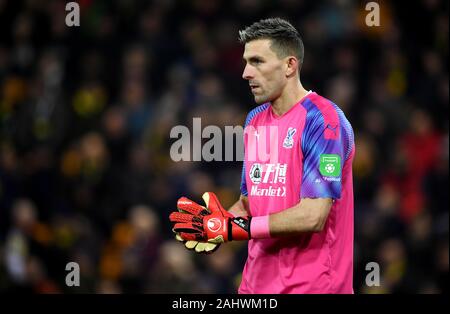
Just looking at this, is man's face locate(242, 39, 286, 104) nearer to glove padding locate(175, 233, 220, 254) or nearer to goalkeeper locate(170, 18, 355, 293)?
goalkeeper locate(170, 18, 355, 293)

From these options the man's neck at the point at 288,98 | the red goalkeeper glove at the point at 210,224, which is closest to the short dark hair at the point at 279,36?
the man's neck at the point at 288,98

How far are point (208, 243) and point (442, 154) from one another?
5893mm

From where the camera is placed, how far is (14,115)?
11.0 metres

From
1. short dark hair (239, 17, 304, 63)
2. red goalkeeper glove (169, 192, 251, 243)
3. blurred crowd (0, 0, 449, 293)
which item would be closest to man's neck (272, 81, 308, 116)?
short dark hair (239, 17, 304, 63)

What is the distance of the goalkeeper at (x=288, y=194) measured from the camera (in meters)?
4.81

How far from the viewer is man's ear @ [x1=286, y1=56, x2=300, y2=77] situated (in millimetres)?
5148

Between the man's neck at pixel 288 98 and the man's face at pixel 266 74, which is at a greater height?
the man's face at pixel 266 74

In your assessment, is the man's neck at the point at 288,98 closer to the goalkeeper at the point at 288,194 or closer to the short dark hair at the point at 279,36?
the goalkeeper at the point at 288,194

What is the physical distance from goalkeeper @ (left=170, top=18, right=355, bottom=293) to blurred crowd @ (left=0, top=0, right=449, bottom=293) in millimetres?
3412

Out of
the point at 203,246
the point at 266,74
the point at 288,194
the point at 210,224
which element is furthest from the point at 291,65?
the point at 203,246

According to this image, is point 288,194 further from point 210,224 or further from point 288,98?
point 288,98

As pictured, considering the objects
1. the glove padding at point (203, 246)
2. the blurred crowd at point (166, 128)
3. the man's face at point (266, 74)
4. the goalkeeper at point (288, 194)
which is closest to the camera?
the goalkeeper at point (288, 194)

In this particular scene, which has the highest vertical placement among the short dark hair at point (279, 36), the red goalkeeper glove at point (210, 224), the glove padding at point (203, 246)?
the short dark hair at point (279, 36)

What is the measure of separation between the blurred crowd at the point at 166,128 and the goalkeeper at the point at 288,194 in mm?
3412
